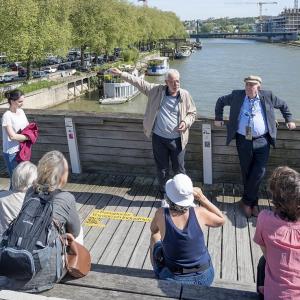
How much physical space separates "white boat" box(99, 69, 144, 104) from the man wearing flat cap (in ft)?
101

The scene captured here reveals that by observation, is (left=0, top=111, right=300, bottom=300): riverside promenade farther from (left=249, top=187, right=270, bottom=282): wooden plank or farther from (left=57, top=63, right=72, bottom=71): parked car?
(left=57, top=63, right=72, bottom=71): parked car

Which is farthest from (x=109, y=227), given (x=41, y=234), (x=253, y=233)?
(x=41, y=234)

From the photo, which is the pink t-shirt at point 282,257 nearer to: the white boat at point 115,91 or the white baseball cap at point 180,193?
the white baseball cap at point 180,193

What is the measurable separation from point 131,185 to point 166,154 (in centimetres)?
98

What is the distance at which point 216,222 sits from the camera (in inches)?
114

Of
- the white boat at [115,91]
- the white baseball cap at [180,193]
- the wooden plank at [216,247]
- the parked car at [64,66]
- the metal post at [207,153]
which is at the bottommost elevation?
the white boat at [115,91]

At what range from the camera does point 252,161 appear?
4773mm

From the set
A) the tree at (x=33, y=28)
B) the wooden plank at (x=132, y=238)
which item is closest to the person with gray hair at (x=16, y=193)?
the wooden plank at (x=132, y=238)

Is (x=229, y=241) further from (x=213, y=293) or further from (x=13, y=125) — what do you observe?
(x=13, y=125)

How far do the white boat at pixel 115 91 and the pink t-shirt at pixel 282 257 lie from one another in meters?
33.2

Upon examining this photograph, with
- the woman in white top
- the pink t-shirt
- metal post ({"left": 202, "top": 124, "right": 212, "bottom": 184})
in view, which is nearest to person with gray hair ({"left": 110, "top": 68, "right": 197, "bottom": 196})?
metal post ({"left": 202, "top": 124, "right": 212, "bottom": 184})

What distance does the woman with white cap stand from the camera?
8.84 ft

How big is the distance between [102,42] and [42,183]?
41.8 meters

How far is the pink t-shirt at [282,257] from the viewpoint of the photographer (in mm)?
2289
